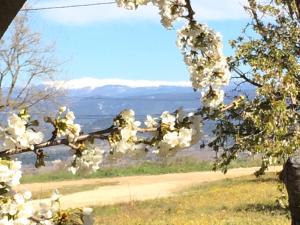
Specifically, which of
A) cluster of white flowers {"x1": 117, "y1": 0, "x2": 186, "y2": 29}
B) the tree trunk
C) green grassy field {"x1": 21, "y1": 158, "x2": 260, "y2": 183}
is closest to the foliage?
the tree trunk

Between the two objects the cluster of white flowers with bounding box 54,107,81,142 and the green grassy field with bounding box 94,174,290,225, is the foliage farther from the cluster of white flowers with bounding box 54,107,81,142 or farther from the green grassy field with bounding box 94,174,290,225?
the cluster of white flowers with bounding box 54,107,81,142

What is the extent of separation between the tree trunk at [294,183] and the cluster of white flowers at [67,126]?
683 centimetres

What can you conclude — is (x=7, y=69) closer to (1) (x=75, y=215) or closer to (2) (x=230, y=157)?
(2) (x=230, y=157)

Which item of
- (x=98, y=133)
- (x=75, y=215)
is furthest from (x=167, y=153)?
(x=75, y=215)

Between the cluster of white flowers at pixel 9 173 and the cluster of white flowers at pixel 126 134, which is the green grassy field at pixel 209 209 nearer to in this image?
the cluster of white flowers at pixel 126 134

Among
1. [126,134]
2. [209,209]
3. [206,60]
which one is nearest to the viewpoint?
[126,134]

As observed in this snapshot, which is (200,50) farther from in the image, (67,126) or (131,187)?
(131,187)

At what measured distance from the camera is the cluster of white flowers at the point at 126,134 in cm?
236

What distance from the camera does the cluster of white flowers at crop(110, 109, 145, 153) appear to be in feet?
7.74

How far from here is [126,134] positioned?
7.80 feet

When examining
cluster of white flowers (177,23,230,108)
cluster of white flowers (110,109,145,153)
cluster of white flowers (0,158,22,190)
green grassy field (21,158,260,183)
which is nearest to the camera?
cluster of white flowers (0,158,22,190)

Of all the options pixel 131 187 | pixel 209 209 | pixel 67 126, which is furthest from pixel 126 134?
pixel 131 187

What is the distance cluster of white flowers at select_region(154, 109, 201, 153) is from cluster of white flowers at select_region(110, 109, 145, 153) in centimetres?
9

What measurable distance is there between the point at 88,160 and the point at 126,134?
18cm
